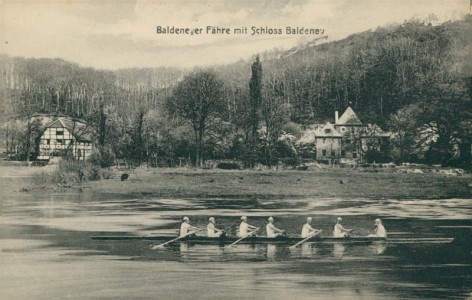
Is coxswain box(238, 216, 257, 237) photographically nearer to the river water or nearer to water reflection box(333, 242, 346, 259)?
the river water

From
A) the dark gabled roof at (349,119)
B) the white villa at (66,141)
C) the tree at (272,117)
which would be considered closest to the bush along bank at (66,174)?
the white villa at (66,141)

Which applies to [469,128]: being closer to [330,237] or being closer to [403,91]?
[403,91]

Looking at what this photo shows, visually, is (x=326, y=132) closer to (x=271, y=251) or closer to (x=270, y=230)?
(x=270, y=230)

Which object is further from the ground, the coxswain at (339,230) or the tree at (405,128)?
the tree at (405,128)

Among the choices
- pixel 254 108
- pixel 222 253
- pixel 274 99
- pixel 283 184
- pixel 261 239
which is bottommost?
pixel 222 253

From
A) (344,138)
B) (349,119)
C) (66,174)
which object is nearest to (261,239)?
(344,138)

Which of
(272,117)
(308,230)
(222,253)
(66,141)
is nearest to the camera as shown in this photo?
(222,253)

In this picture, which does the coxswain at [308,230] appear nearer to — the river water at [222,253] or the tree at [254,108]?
the river water at [222,253]
